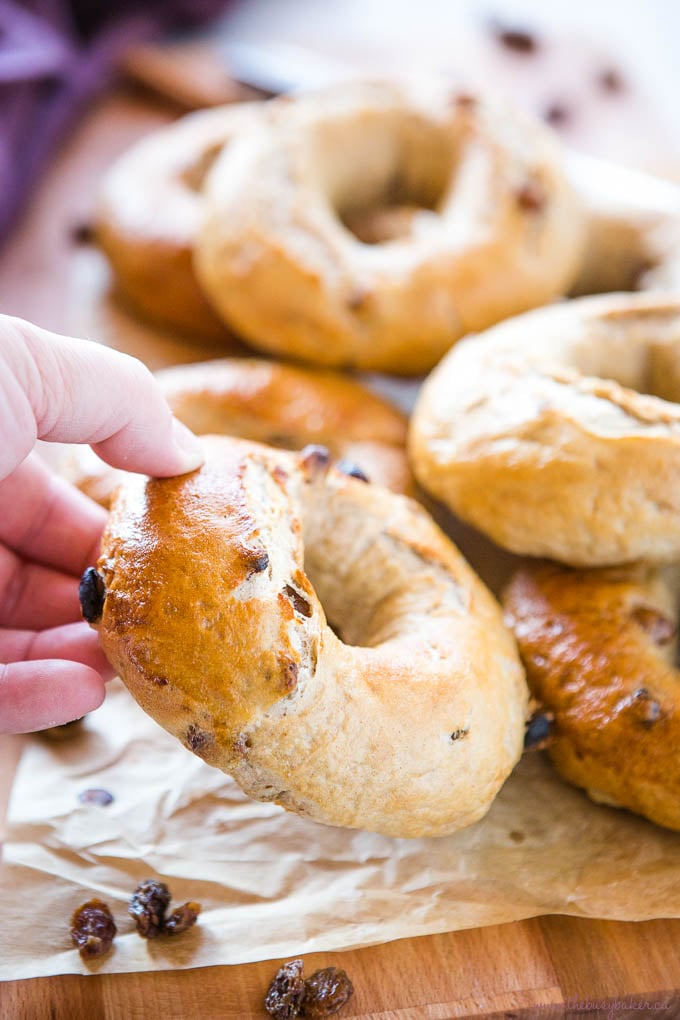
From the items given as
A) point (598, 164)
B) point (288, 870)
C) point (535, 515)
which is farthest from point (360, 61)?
point (288, 870)

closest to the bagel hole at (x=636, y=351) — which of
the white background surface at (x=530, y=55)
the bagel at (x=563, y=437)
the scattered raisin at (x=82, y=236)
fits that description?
the bagel at (x=563, y=437)

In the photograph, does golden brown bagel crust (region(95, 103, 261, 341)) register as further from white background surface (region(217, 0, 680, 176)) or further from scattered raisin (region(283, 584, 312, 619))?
scattered raisin (region(283, 584, 312, 619))

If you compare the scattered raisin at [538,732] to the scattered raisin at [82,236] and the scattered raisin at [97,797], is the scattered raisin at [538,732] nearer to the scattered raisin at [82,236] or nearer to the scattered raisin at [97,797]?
the scattered raisin at [97,797]

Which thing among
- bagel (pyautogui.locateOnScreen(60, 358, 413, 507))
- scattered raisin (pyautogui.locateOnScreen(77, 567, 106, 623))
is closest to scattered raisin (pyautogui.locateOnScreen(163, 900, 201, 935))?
scattered raisin (pyautogui.locateOnScreen(77, 567, 106, 623))

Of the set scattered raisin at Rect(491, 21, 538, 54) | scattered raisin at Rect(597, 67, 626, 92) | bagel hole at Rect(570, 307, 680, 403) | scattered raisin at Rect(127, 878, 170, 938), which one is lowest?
scattered raisin at Rect(127, 878, 170, 938)

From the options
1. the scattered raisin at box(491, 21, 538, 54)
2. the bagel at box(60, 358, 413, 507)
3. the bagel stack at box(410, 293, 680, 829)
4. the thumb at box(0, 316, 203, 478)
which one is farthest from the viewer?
the scattered raisin at box(491, 21, 538, 54)

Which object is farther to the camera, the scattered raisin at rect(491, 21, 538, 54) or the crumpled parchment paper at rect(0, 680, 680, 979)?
the scattered raisin at rect(491, 21, 538, 54)

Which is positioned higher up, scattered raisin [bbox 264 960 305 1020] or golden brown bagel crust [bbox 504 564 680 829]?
golden brown bagel crust [bbox 504 564 680 829]
